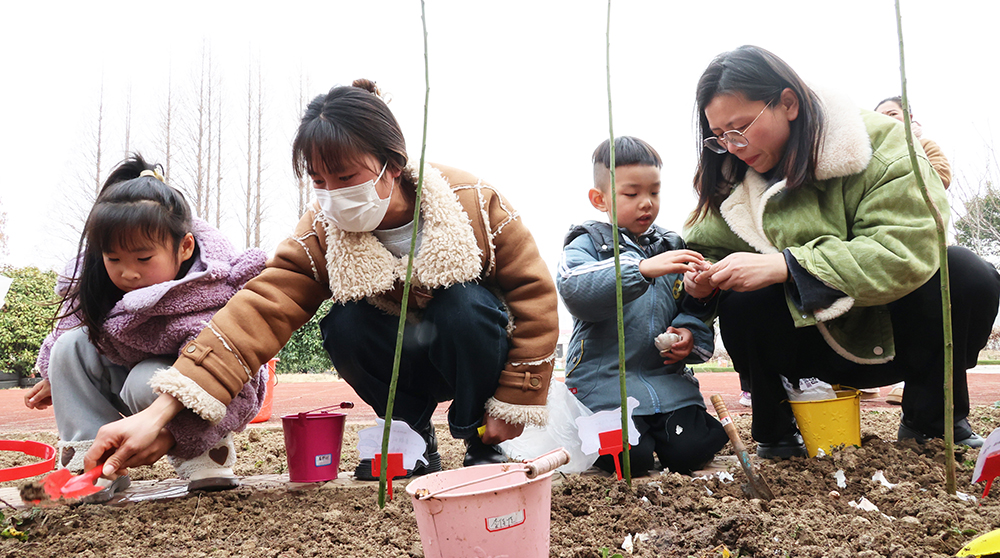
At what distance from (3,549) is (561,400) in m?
1.39

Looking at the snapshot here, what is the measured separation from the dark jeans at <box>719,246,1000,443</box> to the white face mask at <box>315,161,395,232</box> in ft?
3.69

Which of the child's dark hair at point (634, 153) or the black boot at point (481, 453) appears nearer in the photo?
the black boot at point (481, 453)

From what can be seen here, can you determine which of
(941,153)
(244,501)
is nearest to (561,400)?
(244,501)

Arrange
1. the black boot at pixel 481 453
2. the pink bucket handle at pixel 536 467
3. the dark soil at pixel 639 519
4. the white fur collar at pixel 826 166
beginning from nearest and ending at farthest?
the pink bucket handle at pixel 536 467 < the dark soil at pixel 639 519 < the white fur collar at pixel 826 166 < the black boot at pixel 481 453

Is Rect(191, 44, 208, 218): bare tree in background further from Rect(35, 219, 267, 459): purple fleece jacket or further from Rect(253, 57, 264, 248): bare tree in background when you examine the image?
Rect(35, 219, 267, 459): purple fleece jacket

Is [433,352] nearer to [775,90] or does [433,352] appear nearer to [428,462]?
[428,462]

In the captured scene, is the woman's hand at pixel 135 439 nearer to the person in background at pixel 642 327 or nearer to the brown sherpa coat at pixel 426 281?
the brown sherpa coat at pixel 426 281

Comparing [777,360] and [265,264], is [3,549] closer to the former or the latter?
[265,264]

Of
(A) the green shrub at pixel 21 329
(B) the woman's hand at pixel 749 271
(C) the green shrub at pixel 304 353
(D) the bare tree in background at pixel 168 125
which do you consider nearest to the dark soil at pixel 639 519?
(B) the woman's hand at pixel 749 271

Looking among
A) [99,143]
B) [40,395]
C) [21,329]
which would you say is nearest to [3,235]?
[99,143]

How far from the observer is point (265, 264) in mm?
1977

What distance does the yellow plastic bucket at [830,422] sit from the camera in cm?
182

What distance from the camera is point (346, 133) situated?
5.38 ft

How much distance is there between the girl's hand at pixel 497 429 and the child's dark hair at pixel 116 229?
1107 millimetres
